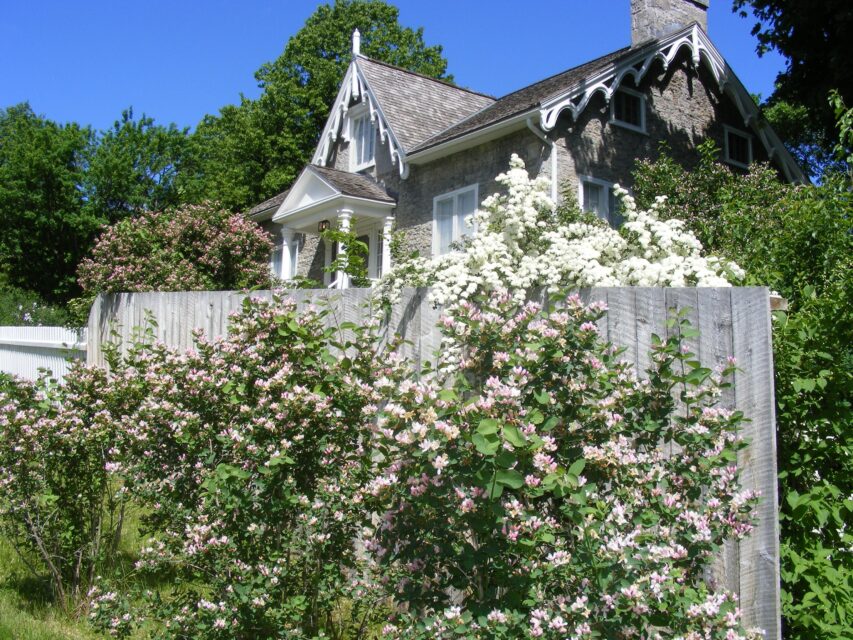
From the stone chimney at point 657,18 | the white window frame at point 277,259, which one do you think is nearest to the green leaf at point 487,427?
the stone chimney at point 657,18

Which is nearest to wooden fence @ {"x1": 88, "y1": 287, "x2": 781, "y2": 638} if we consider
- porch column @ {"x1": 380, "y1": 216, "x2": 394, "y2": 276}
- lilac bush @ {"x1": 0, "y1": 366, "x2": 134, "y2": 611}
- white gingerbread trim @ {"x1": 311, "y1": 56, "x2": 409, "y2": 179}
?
lilac bush @ {"x1": 0, "y1": 366, "x2": 134, "y2": 611}

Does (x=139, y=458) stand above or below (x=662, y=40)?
below

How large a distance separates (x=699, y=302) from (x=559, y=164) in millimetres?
10856

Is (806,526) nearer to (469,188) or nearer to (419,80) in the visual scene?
(469,188)

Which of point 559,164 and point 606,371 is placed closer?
point 606,371

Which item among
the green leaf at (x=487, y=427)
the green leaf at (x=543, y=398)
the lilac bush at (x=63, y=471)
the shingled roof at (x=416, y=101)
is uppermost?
the shingled roof at (x=416, y=101)

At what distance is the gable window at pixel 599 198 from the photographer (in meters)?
14.7

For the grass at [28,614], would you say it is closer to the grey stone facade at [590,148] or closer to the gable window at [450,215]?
the grey stone facade at [590,148]

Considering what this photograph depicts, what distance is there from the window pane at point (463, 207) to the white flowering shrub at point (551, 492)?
12.2 metres

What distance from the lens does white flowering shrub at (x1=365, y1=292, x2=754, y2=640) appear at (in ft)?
8.86

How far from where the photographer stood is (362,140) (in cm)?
1984

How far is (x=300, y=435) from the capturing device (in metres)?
3.64

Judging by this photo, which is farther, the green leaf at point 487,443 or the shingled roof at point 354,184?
the shingled roof at point 354,184

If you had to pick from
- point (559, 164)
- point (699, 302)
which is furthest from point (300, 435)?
point (559, 164)
